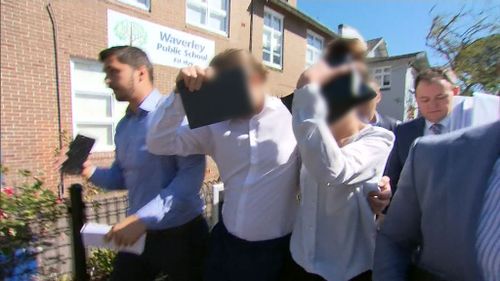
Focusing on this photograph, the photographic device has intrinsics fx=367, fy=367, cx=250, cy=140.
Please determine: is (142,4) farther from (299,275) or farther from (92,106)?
(299,275)

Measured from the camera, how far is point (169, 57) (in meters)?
8.68

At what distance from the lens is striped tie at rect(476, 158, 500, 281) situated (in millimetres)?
870

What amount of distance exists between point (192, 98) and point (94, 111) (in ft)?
24.3

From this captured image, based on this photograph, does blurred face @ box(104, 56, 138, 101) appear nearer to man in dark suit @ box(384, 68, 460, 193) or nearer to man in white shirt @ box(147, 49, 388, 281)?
man in white shirt @ box(147, 49, 388, 281)

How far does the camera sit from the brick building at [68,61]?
6.53 metres

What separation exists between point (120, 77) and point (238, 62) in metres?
0.78

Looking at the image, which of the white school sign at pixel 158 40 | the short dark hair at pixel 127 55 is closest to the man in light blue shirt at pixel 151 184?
the short dark hair at pixel 127 55

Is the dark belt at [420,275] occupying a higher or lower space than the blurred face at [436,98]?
lower

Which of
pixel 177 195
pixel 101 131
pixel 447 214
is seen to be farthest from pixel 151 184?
pixel 101 131

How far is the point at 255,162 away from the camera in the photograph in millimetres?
1405

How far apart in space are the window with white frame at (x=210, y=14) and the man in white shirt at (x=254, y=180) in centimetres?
845

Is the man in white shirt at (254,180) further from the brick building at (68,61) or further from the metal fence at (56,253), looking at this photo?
the brick building at (68,61)

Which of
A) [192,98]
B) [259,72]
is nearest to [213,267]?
[192,98]

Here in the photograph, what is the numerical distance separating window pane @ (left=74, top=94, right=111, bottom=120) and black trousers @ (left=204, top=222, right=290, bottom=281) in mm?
7143
